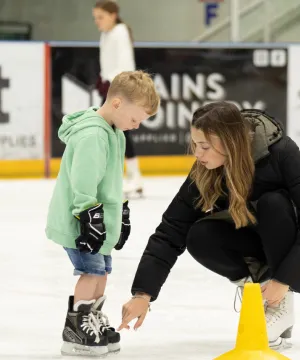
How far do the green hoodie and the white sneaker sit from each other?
16.9 inches

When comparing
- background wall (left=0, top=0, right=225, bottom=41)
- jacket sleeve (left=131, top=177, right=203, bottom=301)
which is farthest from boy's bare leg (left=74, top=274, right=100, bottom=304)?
background wall (left=0, top=0, right=225, bottom=41)

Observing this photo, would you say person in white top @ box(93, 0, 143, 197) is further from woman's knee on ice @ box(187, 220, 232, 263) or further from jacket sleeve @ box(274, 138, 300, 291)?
jacket sleeve @ box(274, 138, 300, 291)

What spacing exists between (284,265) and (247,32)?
6.15 m

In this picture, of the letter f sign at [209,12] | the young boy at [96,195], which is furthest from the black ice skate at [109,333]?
the letter f sign at [209,12]

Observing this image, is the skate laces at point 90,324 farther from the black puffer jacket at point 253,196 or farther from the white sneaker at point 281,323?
the white sneaker at point 281,323

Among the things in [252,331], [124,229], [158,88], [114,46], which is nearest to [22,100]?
[158,88]

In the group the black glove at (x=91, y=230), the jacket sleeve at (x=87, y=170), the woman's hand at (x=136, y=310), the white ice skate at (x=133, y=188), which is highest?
the jacket sleeve at (x=87, y=170)

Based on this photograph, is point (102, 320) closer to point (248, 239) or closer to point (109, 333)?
point (109, 333)

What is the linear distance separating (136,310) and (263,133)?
0.51 metres

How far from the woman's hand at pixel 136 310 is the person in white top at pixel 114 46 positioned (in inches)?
138

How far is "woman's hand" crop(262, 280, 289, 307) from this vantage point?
221cm

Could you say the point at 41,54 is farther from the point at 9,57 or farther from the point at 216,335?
the point at 216,335

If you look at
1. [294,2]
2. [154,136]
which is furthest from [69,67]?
[294,2]

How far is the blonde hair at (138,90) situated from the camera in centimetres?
230
